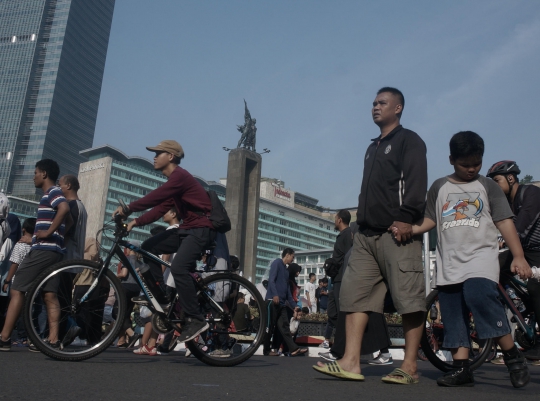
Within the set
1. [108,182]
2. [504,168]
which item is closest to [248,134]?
[504,168]

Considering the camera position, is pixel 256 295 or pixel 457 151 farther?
pixel 256 295

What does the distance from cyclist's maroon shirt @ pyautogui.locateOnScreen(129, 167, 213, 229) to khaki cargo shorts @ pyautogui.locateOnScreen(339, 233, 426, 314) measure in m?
1.48

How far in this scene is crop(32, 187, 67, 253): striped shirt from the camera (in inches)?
219

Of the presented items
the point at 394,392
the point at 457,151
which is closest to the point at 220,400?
the point at 394,392

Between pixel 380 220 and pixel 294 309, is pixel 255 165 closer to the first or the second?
pixel 294 309

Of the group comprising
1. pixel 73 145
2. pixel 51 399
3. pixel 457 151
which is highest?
pixel 73 145

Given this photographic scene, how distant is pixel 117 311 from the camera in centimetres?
469

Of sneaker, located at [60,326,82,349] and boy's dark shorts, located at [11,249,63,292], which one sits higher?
boy's dark shorts, located at [11,249,63,292]

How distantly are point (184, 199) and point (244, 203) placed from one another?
1465 inches

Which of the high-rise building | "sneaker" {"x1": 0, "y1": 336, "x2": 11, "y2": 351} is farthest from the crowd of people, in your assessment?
the high-rise building

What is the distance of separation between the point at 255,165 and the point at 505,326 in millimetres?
40074

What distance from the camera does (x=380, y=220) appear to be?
13.1ft

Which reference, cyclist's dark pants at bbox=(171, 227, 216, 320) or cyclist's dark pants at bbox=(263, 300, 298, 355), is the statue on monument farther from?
cyclist's dark pants at bbox=(171, 227, 216, 320)

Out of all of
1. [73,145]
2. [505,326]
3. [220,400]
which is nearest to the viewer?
[220,400]
